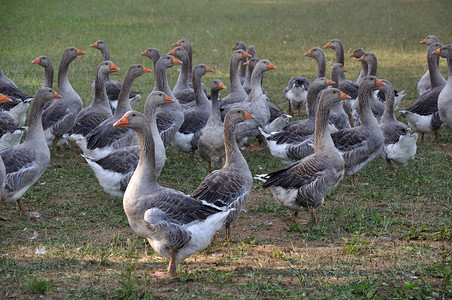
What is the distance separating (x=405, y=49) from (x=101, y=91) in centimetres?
1324

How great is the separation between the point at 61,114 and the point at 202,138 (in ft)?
9.15

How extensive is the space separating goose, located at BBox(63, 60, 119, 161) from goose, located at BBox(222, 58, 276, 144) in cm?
220

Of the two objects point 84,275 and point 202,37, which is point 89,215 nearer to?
point 84,275

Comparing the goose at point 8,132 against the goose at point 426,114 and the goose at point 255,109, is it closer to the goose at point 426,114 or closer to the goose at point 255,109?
the goose at point 255,109

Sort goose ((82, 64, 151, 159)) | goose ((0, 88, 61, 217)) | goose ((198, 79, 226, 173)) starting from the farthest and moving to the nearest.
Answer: goose ((198, 79, 226, 173)) < goose ((82, 64, 151, 159)) < goose ((0, 88, 61, 217))

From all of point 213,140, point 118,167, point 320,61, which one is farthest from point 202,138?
point 320,61

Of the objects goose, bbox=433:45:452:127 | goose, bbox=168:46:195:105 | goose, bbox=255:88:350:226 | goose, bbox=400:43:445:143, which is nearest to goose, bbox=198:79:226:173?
goose, bbox=255:88:350:226

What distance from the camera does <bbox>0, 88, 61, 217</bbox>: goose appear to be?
7027mm

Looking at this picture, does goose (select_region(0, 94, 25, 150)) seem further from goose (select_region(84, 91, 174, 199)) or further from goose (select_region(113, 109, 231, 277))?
goose (select_region(113, 109, 231, 277))

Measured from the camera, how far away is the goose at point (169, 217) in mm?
5414

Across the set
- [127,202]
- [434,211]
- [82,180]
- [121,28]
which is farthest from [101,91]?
[121,28]

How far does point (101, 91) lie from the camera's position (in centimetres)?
992

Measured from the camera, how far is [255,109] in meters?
10.3

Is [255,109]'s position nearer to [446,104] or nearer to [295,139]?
[295,139]
